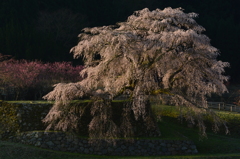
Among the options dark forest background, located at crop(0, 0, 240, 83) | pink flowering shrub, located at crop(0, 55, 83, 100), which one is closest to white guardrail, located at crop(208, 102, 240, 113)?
pink flowering shrub, located at crop(0, 55, 83, 100)

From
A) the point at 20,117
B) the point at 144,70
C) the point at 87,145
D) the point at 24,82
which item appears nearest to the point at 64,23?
the point at 24,82

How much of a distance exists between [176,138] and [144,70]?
3.75m

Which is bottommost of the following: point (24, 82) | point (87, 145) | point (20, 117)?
point (87, 145)

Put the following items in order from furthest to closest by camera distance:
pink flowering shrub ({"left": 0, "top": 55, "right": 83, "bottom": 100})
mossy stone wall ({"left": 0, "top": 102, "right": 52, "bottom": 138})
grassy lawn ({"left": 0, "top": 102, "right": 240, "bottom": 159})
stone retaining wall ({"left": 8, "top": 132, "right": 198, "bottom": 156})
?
pink flowering shrub ({"left": 0, "top": 55, "right": 83, "bottom": 100}), mossy stone wall ({"left": 0, "top": 102, "right": 52, "bottom": 138}), stone retaining wall ({"left": 8, "top": 132, "right": 198, "bottom": 156}), grassy lawn ({"left": 0, "top": 102, "right": 240, "bottom": 159})

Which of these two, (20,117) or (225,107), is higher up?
(225,107)

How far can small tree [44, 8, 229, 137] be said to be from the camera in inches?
676

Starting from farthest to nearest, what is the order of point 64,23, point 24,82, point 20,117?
1. point 64,23
2. point 24,82
3. point 20,117

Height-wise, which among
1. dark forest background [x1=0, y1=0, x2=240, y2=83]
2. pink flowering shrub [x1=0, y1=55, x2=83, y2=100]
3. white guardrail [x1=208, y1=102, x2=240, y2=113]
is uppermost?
dark forest background [x1=0, y1=0, x2=240, y2=83]

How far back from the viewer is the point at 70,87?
17.0 meters

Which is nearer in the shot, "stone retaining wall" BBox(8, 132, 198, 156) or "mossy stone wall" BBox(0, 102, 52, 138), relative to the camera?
"stone retaining wall" BBox(8, 132, 198, 156)

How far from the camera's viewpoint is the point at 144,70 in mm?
18141

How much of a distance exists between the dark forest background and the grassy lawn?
1793cm

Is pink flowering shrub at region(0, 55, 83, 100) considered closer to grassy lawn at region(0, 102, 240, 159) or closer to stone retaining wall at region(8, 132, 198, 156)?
stone retaining wall at region(8, 132, 198, 156)

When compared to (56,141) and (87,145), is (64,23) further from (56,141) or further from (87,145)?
Answer: (87,145)
